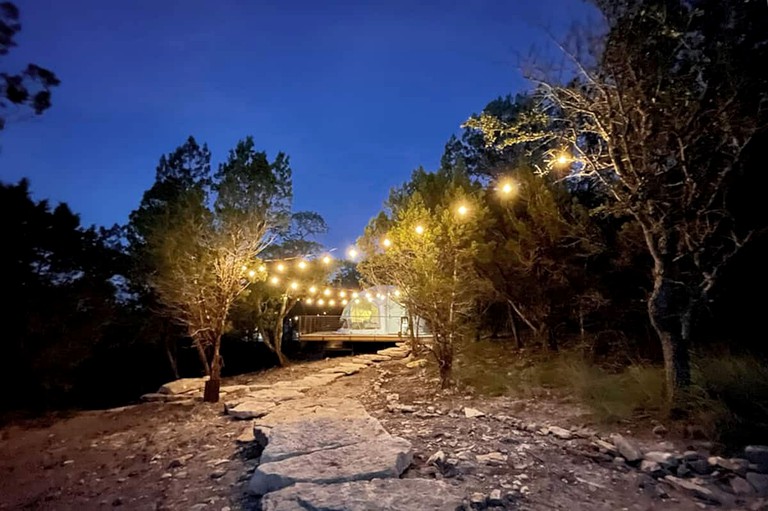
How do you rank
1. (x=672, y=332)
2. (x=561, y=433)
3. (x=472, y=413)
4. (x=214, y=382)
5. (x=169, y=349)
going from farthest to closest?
(x=169, y=349) < (x=214, y=382) < (x=472, y=413) < (x=672, y=332) < (x=561, y=433)

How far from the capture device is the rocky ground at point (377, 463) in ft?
10.4

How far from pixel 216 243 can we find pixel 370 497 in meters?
6.72

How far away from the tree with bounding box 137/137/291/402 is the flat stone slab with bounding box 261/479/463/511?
569cm

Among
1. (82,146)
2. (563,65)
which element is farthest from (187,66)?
(82,146)

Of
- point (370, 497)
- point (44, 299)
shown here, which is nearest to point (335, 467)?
point (370, 497)

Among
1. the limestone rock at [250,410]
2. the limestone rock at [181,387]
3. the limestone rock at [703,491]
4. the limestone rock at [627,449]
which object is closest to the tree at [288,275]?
the limestone rock at [181,387]

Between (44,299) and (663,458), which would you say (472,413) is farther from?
(44,299)

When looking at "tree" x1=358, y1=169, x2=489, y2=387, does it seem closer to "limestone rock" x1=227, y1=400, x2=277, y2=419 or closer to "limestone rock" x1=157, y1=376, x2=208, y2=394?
"limestone rock" x1=227, y1=400, x2=277, y2=419

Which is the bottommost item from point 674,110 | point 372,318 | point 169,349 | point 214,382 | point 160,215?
point 214,382

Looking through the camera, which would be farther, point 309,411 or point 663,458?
point 309,411

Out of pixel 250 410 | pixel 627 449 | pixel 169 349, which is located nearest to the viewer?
pixel 627 449

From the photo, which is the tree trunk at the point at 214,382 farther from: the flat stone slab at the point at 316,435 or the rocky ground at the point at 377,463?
Result: the flat stone slab at the point at 316,435

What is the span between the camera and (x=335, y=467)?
3611mm

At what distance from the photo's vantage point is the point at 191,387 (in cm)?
964
